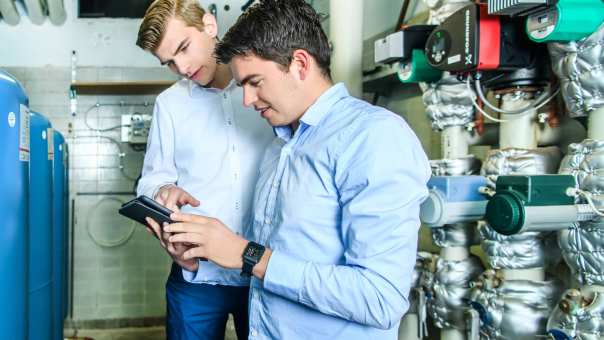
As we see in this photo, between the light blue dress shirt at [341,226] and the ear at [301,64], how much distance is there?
6 centimetres

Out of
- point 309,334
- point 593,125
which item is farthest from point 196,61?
point 593,125

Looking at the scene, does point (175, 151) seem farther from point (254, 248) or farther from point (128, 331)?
Result: point (128, 331)

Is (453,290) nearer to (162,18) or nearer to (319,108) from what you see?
(319,108)

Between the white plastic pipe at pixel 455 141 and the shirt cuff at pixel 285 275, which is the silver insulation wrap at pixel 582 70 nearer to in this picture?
the white plastic pipe at pixel 455 141

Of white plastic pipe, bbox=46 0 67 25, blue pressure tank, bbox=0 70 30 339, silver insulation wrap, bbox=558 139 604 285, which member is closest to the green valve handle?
silver insulation wrap, bbox=558 139 604 285

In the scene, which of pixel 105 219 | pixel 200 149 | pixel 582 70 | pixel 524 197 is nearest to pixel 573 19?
pixel 582 70

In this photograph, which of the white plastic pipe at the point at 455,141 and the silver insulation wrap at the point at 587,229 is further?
the white plastic pipe at the point at 455,141

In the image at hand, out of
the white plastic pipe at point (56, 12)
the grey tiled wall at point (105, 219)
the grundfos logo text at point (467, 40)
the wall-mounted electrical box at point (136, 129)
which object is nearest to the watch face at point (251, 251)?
the grundfos logo text at point (467, 40)

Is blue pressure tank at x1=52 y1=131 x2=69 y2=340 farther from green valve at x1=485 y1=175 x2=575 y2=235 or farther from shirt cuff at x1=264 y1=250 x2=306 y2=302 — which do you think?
green valve at x1=485 y1=175 x2=575 y2=235

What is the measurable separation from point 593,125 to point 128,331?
3624 millimetres

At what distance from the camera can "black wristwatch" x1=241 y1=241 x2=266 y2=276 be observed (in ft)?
3.13

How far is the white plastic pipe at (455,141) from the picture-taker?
1.65 m

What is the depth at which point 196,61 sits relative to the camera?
146 centimetres

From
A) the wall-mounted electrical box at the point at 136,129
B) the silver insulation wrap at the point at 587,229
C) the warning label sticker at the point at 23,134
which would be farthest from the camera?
the wall-mounted electrical box at the point at 136,129
